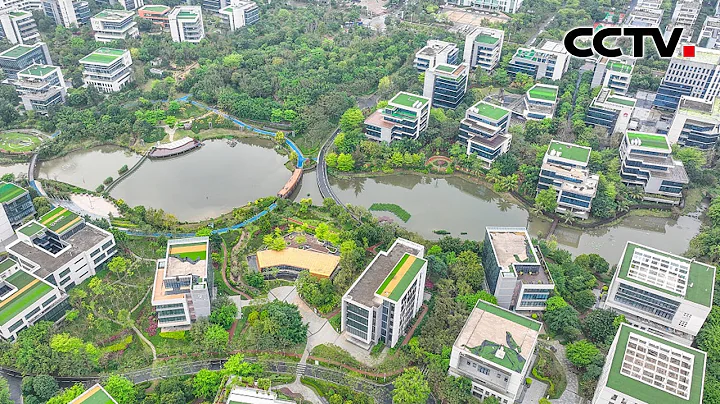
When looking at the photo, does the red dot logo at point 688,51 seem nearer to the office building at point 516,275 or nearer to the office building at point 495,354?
the office building at point 516,275

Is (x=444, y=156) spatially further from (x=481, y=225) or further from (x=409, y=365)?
(x=409, y=365)

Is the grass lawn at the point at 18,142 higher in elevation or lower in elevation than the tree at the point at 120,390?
lower

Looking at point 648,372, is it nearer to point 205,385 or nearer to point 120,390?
point 205,385

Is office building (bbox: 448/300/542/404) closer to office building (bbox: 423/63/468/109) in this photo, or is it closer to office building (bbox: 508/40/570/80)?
office building (bbox: 423/63/468/109)

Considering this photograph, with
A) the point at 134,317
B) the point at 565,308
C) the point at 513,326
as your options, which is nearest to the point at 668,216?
the point at 565,308

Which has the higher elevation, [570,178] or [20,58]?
[20,58]

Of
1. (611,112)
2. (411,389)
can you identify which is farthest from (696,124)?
(411,389)

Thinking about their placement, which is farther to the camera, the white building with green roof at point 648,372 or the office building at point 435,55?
the office building at point 435,55

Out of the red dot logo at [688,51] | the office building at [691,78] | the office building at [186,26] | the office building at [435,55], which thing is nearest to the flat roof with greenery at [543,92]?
the office building at [691,78]
